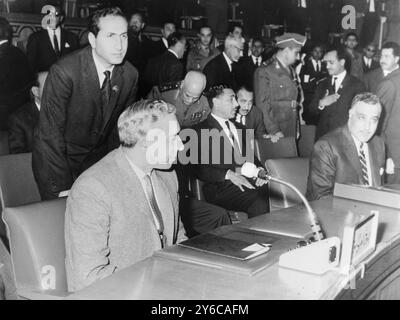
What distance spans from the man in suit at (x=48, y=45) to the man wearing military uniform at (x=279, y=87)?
193 cm

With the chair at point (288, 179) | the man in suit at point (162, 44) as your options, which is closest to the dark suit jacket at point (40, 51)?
the man in suit at point (162, 44)

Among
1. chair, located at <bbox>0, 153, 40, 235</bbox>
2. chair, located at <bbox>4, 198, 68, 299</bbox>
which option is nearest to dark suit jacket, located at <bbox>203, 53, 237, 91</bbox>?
chair, located at <bbox>0, 153, 40, 235</bbox>

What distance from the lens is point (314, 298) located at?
1570mm

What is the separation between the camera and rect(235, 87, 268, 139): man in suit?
4605 millimetres

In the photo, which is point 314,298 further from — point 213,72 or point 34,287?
point 213,72

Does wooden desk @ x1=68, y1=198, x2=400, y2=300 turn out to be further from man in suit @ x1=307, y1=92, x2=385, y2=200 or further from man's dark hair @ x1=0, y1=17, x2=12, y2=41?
man's dark hair @ x1=0, y1=17, x2=12, y2=41

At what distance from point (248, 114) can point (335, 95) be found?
0.94 meters

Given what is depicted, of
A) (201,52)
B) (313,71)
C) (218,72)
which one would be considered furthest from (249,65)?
(313,71)

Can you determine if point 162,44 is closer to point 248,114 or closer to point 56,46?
point 56,46

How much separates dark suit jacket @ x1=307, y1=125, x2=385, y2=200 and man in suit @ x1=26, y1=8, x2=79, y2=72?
3132mm

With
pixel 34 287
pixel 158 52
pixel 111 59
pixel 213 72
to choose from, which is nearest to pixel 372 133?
pixel 111 59

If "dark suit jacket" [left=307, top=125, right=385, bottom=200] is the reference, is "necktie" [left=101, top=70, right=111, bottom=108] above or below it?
above

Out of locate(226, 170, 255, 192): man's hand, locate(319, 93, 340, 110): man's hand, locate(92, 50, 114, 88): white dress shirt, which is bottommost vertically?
locate(226, 170, 255, 192): man's hand

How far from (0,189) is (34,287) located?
835 millimetres
